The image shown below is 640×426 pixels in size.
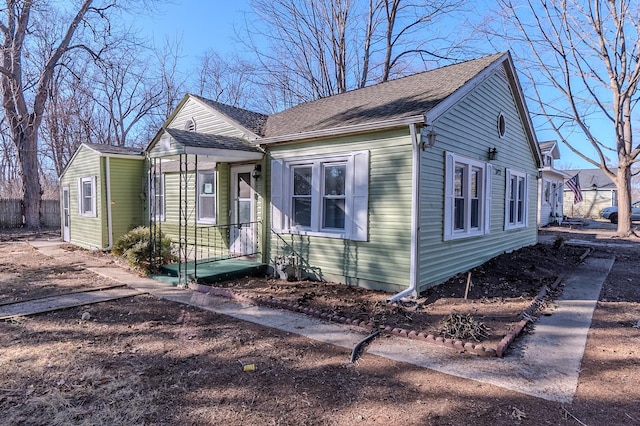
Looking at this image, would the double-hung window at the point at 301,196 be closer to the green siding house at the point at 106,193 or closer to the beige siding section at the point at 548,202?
the green siding house at the point at 106,193

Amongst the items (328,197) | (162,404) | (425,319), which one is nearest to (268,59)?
(328,197)

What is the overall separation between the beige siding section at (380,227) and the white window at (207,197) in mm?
3427

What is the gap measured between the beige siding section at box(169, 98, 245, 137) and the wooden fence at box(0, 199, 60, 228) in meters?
12.6

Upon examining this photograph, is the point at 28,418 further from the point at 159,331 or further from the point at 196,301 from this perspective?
the point at 196,301

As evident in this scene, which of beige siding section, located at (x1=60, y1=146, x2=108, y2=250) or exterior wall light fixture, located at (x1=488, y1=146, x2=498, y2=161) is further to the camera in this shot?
beige siding section, located at (x1=60, y1=146, x2=108, y2=250)

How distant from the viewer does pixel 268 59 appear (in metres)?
19.7

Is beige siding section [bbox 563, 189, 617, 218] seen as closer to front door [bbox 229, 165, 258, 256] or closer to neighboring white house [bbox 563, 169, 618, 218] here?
neighboring white house [bbox 563, 169, 618, 218]

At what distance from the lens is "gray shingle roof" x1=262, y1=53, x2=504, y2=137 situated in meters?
6.40

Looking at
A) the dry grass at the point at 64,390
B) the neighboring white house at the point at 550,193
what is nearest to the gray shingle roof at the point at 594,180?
the neighboring white house at the point at 550,193

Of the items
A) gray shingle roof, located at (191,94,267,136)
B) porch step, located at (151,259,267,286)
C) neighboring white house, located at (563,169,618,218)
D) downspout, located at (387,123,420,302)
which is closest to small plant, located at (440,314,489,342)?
downspout, located at (387,123,420,302)

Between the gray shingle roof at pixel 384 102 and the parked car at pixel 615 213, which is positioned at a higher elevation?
the gray shingle roof at pixel 384 102

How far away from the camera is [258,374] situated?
3.38m

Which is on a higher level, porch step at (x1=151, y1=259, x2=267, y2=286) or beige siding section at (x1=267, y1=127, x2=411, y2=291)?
beige siding section at (x1=267, y1=127, x2=411, y2=291)

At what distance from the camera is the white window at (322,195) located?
6.41 meters
